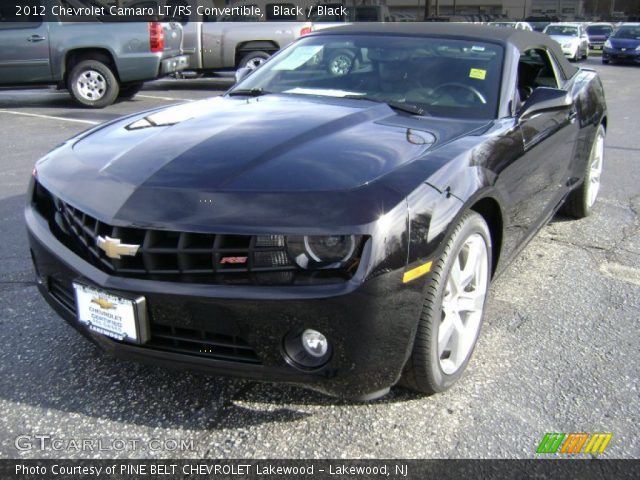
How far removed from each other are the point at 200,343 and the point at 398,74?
2.00 meters

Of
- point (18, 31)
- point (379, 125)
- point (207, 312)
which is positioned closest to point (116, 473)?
point (207, 312)

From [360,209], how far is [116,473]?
120 centimetres

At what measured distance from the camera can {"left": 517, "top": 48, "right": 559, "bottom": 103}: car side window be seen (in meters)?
4.15

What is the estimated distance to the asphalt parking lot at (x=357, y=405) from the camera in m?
2.22

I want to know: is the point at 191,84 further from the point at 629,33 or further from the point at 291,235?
the point at 629,33

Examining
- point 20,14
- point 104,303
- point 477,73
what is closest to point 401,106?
point 477,73

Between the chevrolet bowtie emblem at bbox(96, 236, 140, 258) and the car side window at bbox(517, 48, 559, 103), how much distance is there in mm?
2849

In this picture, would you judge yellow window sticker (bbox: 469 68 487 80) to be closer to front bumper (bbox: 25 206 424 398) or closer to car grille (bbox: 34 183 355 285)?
front bumper (bbox: 25 206 424 398)

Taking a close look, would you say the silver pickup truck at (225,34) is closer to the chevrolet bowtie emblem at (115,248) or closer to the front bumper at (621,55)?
the chevrolet bowtie emblem at (115,248)

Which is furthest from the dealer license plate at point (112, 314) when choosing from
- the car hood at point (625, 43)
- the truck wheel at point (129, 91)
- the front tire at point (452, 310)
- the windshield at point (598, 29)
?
the windshield at point (598, 29)

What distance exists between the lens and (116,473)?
207 cm

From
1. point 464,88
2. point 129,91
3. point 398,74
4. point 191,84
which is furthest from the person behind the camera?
point 191,84

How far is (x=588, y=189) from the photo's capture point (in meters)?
4.62

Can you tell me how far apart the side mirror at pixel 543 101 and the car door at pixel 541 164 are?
44mm
